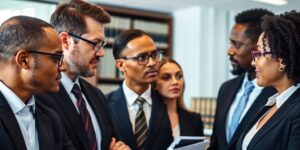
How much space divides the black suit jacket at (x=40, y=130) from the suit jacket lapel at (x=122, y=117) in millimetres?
639

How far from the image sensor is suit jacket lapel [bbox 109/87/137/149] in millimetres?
2262

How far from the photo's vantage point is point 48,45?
5.13ft

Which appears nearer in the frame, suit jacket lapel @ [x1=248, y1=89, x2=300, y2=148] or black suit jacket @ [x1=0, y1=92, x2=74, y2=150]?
black suit jacket @ [x1=0, y1=92, x2=74, y2=150]

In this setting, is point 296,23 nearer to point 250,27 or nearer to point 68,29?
point 250,27


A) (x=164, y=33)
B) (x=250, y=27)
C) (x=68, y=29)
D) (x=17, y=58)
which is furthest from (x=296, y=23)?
(x=164, y=33)

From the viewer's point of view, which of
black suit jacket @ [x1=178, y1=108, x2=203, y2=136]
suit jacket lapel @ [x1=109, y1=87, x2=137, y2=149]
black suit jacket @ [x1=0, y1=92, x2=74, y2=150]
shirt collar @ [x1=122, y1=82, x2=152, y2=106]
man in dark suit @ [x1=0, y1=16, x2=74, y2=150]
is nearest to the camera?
black suit jacket @ [x1=0, y1=92, x2=74, y2=150]

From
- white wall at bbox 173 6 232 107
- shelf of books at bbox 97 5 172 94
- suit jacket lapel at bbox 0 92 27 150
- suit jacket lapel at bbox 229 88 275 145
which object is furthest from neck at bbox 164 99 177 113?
white wall at bbox 173 6 232 107

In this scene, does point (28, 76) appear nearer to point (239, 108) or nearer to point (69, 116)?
point (69, 116)

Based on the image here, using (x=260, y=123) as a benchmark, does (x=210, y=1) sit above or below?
above

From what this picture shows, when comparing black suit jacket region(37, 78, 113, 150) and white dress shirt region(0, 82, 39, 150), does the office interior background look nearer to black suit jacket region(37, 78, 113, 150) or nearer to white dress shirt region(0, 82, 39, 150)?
black suit jacket region(37, 78, 113, 150)

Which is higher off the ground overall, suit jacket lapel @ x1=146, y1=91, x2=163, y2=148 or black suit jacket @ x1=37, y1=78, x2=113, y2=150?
black suit jacket @ x1=37, y1=78, x2=113, y2=150

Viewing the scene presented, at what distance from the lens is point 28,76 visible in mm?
1505

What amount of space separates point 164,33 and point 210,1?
92 cm

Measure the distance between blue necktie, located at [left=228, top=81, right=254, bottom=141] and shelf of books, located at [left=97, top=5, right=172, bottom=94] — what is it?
3310 millimetres
